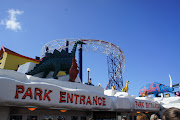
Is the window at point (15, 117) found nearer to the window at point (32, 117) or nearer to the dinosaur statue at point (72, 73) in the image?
the window at point (32, 117)

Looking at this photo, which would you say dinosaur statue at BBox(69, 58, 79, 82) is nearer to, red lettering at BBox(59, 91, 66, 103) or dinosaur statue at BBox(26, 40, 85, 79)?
dinosaur statue at BBox(26, 40, 85, 79)

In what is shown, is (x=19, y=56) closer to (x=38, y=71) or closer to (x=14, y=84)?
(x=38, y=71)

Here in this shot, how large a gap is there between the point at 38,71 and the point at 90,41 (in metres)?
12.8

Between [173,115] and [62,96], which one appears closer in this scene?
[173,115]

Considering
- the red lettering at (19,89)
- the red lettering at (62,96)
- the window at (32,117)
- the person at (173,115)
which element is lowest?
the window at (32,117)

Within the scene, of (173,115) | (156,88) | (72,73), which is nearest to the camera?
(173,115)

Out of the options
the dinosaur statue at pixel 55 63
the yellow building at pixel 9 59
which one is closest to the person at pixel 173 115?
the dinosaur statue at pixel 55 63

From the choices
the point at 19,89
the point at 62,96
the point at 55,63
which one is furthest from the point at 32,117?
the point at 55,63

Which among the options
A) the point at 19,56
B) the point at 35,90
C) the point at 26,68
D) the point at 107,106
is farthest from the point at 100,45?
the point at 35,90

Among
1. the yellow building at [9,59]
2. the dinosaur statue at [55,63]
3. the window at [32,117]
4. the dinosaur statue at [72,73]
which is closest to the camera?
the window at [32,117]

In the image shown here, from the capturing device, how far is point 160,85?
21328mm

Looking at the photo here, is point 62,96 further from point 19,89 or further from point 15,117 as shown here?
point 15,117

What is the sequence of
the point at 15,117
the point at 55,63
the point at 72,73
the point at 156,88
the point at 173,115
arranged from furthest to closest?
1. the point at 156,88
2. the point at 55,63
3. the point at 72,73
4. the point at 15,117
5. the point at 173,115

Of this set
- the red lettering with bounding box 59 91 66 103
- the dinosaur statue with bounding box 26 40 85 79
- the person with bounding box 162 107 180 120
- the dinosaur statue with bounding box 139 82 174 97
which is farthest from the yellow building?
the dinosaur statue with bounding box 139 82 174 97
